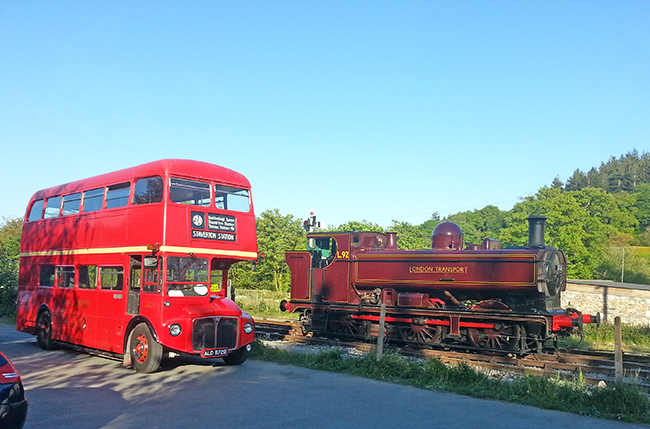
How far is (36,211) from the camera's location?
1596 cm

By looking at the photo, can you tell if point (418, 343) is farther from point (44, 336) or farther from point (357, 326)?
point (44, 336)

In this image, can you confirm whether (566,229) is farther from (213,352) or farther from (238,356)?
(213,352)

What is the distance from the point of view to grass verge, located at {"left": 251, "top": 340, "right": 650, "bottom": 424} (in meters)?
8.05

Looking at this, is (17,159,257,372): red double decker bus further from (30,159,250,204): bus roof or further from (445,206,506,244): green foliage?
(445,206,506,244): green foliage

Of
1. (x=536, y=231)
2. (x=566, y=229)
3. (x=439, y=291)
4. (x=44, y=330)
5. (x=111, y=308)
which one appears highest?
(x=566, y=229)

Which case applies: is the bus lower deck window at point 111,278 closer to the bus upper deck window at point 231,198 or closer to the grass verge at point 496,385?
the bus upper deck window at point 231,198

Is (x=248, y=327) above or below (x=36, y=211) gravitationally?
below

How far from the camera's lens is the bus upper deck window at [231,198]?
1226 cm

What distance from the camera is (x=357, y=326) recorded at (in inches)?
689

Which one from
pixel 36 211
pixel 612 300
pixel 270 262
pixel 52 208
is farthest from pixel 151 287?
pixel 270 262

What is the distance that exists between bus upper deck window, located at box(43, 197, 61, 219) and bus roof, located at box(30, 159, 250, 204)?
1350 millimetres

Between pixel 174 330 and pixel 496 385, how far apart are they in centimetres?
616

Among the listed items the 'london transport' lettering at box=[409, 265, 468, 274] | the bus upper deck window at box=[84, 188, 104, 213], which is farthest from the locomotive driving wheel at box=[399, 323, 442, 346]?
the bus upper deck window at box=[84, 188, 104, 213]

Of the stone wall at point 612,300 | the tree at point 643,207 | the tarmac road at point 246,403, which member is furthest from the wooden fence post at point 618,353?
the tree at point 643,207
